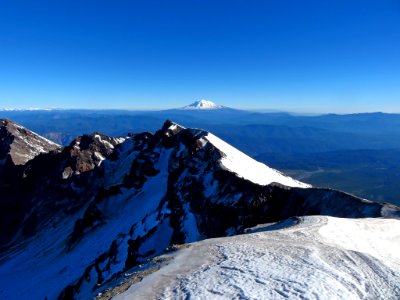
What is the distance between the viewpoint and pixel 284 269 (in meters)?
22.6

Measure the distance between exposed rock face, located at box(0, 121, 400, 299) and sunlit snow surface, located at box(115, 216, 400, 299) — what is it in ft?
38.2

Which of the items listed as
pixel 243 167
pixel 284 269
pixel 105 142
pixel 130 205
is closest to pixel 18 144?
pixel 105 142

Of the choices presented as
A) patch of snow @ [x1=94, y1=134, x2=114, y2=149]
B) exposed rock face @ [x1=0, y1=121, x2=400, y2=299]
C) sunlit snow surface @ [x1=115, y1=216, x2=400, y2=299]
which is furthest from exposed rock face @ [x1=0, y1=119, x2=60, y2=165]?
sunlit snow surface @ [x1=115, y1=216, x2=400, y2=299]

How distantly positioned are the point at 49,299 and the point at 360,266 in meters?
71.3

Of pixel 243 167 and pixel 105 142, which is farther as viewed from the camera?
pixel 105 142

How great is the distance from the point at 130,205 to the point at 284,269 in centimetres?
8143

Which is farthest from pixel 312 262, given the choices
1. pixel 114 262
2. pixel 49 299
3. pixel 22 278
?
pixel 22 278

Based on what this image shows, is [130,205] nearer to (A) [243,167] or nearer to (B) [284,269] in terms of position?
(A) [243,167]

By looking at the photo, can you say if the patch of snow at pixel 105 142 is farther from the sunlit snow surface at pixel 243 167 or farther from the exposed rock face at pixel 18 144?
the sunlit snow surface at pixel 243 167

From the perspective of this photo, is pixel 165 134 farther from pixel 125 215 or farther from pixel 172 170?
pixel 125 215

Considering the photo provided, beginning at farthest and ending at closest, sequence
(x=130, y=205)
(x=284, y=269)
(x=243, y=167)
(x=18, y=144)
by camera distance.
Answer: (x=18, y=144) → (x=130, y=205) → (x=243, y=167) → (x=284, y=269)

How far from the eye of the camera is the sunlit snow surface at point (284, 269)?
20.0 m

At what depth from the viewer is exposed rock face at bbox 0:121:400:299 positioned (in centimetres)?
6044

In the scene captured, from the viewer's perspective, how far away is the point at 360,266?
23.6m
